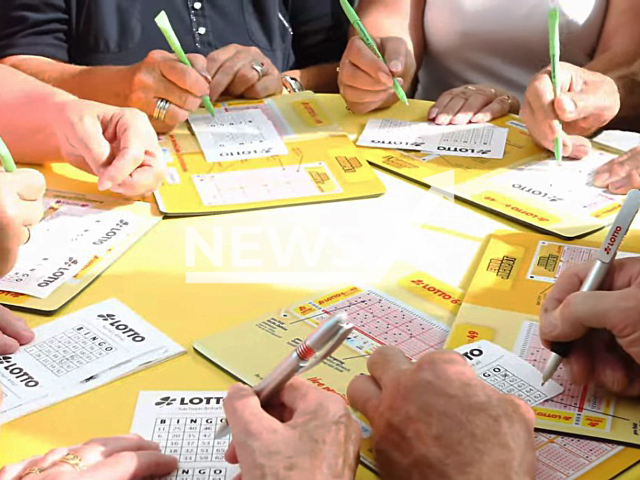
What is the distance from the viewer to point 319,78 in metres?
2.08

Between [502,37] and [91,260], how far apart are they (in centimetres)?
124

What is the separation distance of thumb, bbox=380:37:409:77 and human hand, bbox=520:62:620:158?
0.27 meters

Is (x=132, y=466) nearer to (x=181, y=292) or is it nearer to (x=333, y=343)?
(x=333, y=343)

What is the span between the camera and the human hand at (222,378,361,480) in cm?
63

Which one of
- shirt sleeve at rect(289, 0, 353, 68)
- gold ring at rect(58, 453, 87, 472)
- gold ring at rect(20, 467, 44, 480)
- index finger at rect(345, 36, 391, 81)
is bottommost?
shirt sleeve at rect(289, 0, 353, 68)

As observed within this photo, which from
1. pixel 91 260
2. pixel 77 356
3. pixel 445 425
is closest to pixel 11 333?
pixel 77 356

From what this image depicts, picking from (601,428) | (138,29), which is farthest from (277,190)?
(138,29)

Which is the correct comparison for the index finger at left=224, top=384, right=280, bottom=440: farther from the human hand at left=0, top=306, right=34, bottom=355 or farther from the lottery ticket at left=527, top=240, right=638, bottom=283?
the lottery ticket at left=527, top=240, right=638, bottom=283

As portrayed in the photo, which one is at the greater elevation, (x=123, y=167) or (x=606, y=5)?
(x=606, y=5)

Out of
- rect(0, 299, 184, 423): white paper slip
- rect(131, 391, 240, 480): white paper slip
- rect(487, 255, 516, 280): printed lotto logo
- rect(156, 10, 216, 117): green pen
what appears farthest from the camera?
rect(156, 10, 216, 117): green pen

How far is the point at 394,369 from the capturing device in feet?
2.59

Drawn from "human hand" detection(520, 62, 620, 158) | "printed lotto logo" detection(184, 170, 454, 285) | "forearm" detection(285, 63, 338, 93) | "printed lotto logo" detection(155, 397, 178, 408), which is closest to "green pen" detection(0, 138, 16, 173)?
"printed lotto logo" detection(184, 170, 454, 285)

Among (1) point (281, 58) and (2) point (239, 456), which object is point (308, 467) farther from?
(1) point (281, 58)

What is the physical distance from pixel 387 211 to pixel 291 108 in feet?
1.54
